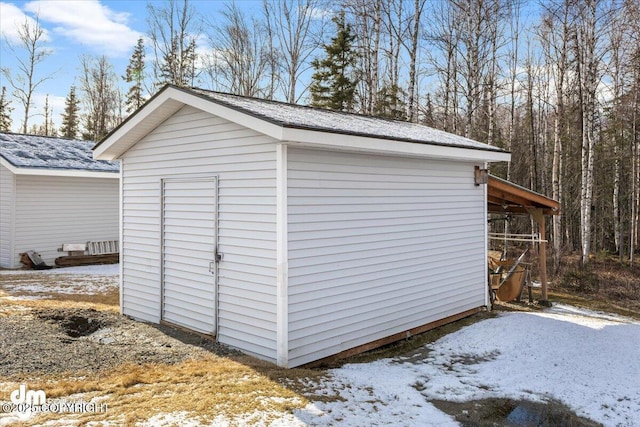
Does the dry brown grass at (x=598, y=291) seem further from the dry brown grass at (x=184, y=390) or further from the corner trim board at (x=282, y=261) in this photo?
the dry brown grass at (x=184, y=390)

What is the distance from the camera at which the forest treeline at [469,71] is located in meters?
14.6

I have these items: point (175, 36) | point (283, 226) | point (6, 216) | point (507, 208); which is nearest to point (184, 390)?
point (283, 226)

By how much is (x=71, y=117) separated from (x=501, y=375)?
111 feet

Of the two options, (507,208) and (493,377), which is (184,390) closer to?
(493,377)

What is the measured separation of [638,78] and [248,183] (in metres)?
15.3

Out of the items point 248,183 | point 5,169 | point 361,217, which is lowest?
point 361,217

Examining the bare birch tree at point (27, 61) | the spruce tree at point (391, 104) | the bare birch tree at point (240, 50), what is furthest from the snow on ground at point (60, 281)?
the bare birch tree at point (27, 61)

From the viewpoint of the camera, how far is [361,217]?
5844 millimetres

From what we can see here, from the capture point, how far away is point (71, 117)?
105 feet

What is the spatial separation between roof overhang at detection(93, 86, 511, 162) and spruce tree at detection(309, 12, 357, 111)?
12742mm

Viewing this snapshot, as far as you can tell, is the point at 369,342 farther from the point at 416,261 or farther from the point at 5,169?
the point at 5,169

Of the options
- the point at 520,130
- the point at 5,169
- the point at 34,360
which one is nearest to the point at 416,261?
the point at 34,360

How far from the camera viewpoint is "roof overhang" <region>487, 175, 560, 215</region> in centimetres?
864

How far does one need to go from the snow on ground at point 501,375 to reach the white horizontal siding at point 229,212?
1191 millimetres
